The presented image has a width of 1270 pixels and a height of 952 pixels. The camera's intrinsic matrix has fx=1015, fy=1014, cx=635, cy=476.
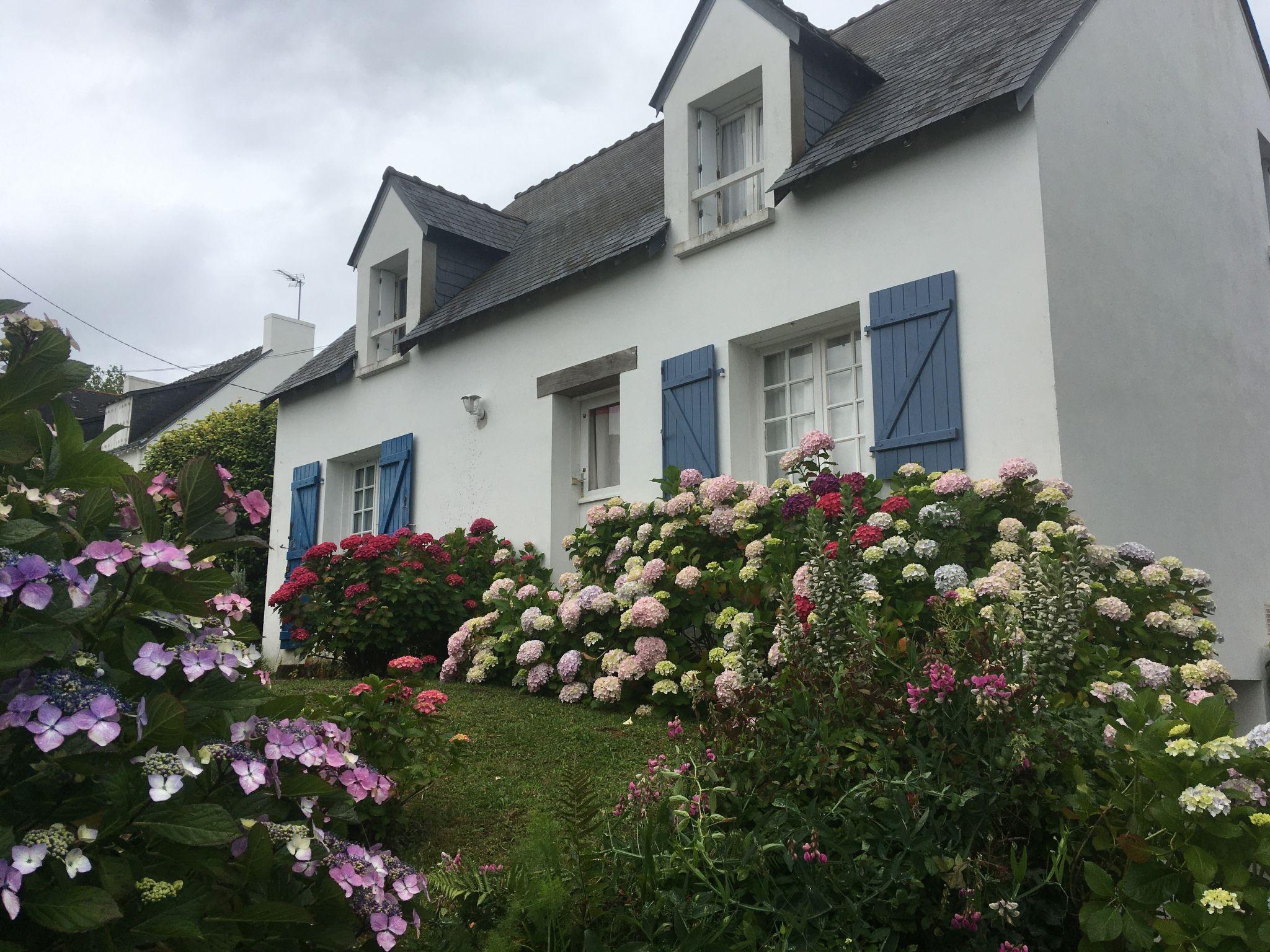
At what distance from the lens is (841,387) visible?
7.47 meters

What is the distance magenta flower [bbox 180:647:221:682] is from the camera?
5.12ft

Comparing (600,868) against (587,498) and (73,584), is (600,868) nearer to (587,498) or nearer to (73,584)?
(73,584)

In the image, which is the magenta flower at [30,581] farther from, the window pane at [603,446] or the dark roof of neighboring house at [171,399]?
the dark roof of neighboring house at [171,399]

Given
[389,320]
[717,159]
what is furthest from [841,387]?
[389,320]

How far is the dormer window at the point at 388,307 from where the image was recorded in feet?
38.4

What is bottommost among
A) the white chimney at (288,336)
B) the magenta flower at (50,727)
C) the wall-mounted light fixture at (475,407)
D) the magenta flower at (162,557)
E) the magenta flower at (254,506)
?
the magenta flower at (50,727)

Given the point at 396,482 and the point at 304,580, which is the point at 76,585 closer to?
the point at 304,580

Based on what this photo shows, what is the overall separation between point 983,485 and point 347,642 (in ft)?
17.8

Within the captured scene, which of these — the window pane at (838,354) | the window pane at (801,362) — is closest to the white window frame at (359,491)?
the window pane at (801,362)

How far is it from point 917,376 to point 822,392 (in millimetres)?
1058

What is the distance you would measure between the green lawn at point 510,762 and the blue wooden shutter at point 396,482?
4277 mm

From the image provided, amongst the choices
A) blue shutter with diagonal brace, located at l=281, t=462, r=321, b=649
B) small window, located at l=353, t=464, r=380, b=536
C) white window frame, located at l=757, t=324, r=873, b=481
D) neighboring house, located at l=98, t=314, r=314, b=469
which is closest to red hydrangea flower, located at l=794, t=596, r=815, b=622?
white window frame, located at l=757, t=324, r=873, b=481

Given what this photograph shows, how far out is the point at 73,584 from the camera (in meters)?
1.49

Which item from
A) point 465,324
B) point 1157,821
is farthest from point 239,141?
point 1157,821
